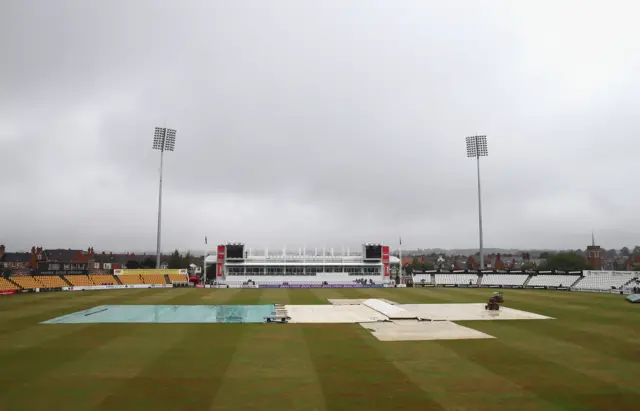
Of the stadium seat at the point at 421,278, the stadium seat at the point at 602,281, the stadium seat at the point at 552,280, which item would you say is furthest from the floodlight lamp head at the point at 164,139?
the stadium seat at the point at 602,281

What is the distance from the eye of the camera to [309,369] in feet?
47.2

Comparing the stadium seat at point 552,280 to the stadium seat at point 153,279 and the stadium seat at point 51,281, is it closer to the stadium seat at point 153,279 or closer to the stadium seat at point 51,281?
the stadium seat at point 153,279

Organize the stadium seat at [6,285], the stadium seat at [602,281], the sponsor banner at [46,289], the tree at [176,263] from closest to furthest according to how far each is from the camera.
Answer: the stadium seat at [6,285] < the sponsor banner at [46,289] < the stadium seat at [602,281] < the tree at [176,263]

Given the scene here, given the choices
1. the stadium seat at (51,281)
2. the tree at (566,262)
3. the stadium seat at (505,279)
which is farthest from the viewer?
the tree at (566,262)

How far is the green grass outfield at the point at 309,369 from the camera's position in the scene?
434 inches

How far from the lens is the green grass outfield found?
11031 millimetres

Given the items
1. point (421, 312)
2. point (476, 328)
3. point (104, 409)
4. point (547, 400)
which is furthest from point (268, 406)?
point (421, 312)

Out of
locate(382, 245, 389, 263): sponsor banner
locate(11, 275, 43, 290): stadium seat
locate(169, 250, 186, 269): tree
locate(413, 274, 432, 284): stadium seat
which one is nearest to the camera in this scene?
locate(11, 275, 43, 290): stadium seat

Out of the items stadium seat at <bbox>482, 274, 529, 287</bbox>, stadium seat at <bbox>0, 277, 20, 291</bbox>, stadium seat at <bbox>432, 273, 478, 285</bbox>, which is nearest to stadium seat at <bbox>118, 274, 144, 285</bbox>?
stadium seat at <bbox>0, 277, 20, 291</bbox>

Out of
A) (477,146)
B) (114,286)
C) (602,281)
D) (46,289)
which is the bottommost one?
(114,286)

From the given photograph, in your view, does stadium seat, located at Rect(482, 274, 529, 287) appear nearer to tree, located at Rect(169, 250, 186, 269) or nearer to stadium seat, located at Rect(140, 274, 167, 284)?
stadium seat, located at Rect(140, 274, 167, 284)

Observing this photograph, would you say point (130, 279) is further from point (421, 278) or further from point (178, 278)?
point (421, 278)

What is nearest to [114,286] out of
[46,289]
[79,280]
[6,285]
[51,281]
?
[79,280]

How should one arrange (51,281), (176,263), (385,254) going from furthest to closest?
(176,263) → (385,254) → (51,281)
